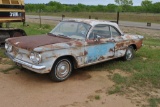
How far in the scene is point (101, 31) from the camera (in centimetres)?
686

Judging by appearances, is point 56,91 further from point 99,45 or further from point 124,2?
point 124,2

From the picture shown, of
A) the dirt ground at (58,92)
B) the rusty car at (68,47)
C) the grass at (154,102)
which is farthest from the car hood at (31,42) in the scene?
the grass at (154,102)

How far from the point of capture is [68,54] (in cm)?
572

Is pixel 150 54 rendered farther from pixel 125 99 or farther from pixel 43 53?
pixel 43 53

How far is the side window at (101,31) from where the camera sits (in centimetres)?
651

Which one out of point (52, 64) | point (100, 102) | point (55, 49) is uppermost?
point (55, 49)

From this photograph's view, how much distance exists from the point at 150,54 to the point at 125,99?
14.5 ft

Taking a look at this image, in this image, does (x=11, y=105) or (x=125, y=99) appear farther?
(x=125, y=99)

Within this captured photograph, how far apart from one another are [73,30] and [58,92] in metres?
2.06

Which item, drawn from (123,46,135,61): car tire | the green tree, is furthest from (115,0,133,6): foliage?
(123,46,135,61): car tire

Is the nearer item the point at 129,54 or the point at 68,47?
the point at 68,47

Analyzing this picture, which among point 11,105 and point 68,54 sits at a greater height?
point 68,54

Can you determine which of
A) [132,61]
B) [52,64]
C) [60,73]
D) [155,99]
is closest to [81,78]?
[60,73]

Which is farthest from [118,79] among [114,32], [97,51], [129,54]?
[129,54]
